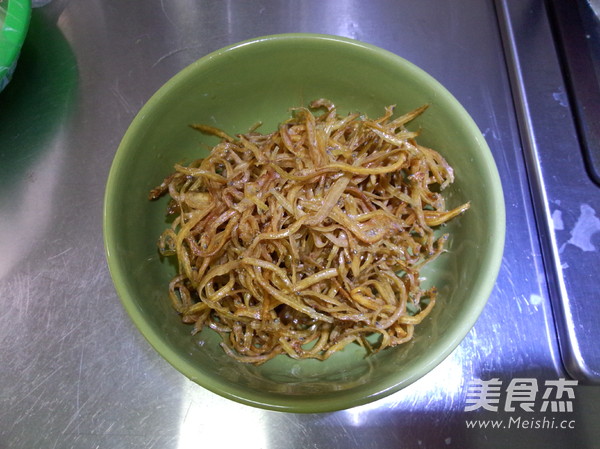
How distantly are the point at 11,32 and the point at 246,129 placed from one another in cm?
76

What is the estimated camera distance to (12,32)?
1.41 meters

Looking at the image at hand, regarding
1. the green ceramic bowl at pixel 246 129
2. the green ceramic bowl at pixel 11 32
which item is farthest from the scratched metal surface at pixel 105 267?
the green ceramic bowl at pixel 246 129

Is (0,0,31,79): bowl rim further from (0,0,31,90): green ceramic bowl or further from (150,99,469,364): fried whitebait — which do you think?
(150,99,469,364): fried whitebait

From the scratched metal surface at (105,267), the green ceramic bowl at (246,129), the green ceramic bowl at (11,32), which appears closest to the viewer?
the green ceramic bowl at (246,129)

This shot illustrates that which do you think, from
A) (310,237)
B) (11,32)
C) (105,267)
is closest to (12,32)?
(11,32)

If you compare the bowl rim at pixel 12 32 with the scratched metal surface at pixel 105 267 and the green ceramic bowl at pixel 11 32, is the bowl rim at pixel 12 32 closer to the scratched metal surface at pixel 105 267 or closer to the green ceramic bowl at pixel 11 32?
the green ceramic bowl at pixel 11 32

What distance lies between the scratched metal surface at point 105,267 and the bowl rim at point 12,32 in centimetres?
20

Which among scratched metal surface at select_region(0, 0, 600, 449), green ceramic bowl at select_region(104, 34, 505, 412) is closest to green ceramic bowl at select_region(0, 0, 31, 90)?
scratched metal surface at select_region(0, 0, 600, 449)

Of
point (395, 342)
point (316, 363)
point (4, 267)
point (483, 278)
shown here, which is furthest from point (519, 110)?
point (4, 267)

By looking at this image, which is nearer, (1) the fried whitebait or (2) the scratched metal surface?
(1) the fried whitebait

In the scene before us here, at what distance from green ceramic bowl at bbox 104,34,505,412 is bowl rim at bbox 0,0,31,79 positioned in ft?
2.07

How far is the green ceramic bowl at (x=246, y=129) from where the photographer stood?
970 millimetres

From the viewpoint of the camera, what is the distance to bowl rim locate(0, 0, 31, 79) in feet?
4.60

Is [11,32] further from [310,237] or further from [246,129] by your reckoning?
[310,237]
